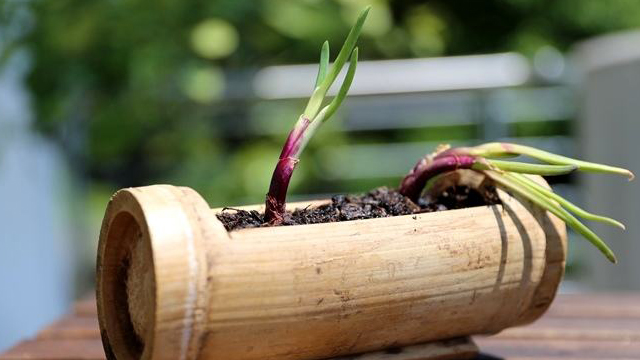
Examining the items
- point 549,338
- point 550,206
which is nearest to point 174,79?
point 549,338

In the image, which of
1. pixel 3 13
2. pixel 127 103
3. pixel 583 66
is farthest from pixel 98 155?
pixel 583 66

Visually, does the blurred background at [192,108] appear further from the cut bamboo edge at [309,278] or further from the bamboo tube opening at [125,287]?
the bamboo tube opening at [125,287]

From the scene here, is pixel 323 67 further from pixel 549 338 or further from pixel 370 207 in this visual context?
pixel 549 338

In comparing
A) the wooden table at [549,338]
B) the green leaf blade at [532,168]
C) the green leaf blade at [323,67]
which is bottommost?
the wooden table at [549,338]

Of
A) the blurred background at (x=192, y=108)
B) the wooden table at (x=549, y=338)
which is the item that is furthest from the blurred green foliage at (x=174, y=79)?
the wooden table at (x=549, y=338)

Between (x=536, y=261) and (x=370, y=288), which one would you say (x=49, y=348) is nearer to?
(x=370, y=288)

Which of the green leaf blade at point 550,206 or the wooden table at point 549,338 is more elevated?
the green leaf blade at point 550,206

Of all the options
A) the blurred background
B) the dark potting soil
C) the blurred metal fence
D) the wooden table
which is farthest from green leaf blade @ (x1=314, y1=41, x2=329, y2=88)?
the blurred metal fence

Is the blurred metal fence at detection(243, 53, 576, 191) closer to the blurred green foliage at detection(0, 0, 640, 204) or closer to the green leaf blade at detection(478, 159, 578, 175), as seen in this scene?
the blurred green foliage at detection(0, 0, 640, 204)
